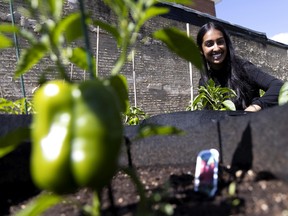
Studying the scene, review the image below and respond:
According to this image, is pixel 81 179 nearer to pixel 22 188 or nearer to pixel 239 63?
pixel 22 188

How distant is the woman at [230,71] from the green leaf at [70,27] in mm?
1232

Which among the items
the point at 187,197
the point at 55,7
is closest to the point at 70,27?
the point at 55,7

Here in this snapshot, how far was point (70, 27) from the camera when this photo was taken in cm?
60

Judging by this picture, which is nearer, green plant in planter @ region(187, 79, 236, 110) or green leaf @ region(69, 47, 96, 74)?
green leaf @ region(69, 47, 96, 74)

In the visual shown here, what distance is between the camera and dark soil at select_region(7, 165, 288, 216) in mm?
546

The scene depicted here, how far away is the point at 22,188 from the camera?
0.83 m

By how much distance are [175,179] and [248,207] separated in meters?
0.18

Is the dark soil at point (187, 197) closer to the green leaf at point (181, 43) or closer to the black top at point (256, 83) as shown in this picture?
the green leaf at point (181, 43)

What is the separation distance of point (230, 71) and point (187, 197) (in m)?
1.40

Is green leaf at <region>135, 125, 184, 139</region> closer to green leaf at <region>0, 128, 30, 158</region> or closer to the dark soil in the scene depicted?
the dark soil

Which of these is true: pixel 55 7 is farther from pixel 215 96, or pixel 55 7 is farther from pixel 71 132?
pixel 215 96

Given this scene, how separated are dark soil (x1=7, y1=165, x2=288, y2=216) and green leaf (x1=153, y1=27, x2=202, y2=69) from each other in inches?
8.4

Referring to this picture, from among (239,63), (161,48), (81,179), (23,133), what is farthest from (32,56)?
(161,48)

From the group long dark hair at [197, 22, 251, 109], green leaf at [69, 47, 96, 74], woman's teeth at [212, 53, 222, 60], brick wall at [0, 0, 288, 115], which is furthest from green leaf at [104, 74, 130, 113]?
brick wall at [0, 0, 288, 115]
